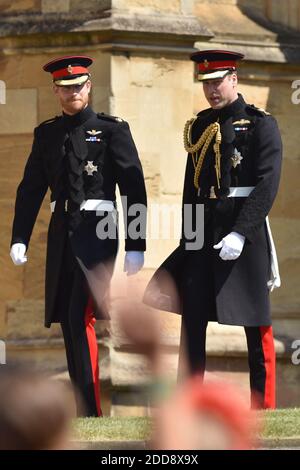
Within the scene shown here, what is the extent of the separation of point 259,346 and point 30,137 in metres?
2.63

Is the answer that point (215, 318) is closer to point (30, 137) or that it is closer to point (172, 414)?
point (30, 137)

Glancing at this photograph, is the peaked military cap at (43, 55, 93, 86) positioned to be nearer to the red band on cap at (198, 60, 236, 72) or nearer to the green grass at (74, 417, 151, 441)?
the red band on cap at (198, 60, 236, 72)

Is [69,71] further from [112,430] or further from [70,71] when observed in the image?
[112,430]

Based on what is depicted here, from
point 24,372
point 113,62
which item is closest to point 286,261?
point 113,62

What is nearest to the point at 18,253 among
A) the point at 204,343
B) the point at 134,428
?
the point at 204,343

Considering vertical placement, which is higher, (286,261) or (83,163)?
(83,163)

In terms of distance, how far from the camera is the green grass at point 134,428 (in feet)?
15.7

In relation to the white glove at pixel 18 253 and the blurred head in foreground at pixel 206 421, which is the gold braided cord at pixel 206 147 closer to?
the white glove at pixel 18 253

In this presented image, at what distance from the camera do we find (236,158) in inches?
249

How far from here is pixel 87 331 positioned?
6.44m

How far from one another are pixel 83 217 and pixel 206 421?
4675 millimetres

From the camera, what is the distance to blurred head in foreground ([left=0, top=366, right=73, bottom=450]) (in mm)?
1904

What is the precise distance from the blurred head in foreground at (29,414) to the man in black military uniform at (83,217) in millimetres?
4455

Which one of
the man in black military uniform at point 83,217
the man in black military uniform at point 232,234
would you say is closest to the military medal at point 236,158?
the man in black military uniform at point 232,234
